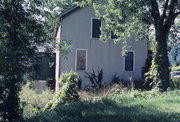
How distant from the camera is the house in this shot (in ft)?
67.8

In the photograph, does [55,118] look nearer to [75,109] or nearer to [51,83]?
[75,109]

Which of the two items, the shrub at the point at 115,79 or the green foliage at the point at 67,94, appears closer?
the green foliage at the point at 67,94

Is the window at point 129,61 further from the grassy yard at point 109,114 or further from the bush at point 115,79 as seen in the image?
the grassy yard at point 109,114

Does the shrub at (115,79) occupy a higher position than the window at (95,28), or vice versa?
the window at (95,28)

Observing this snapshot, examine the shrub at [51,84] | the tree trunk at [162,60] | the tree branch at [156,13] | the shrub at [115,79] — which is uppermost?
the tree branch at [156,13]

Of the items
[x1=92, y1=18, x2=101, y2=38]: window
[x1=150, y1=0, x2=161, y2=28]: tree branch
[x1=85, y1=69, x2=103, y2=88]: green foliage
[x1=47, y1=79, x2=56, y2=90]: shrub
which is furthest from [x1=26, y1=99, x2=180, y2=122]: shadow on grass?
[x1=47, y1=79, x2=56, y2=90]: shrub

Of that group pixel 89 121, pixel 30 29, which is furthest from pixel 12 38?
pixel 89 121

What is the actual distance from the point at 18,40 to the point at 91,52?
1266 cm

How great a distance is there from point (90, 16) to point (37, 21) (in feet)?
39.5

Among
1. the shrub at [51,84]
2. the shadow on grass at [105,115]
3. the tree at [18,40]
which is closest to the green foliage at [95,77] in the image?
the shrub at [51,84]

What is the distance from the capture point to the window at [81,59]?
69.2 feet

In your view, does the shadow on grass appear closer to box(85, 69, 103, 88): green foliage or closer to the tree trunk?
the tree trunk

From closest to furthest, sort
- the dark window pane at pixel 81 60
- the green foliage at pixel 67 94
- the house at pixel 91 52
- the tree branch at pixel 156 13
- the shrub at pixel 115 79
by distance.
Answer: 1. the green foliage at pixel 67 94
2. the tree branch at pixel 156 13
3. the house at pixel 91 52
4. the shrub at pixel 115 79
5. the dark window pane at pixel 81 60

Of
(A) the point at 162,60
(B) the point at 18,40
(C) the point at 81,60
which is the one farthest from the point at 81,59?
(B) the point at 18,40
